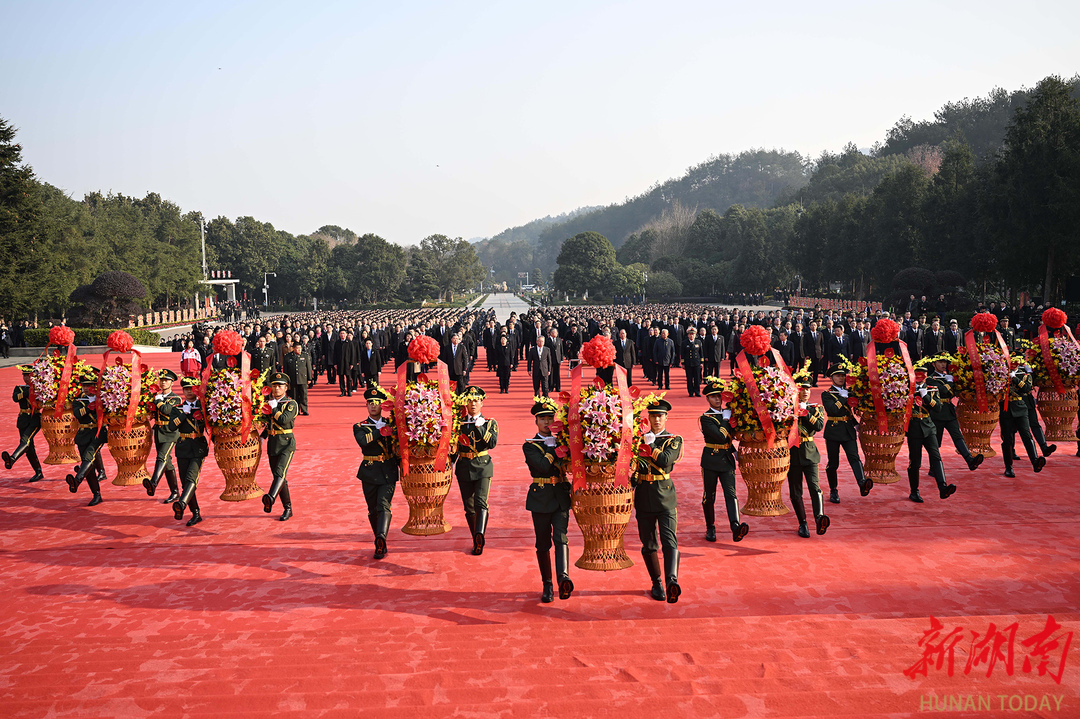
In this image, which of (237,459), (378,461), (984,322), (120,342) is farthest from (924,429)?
(120,342)

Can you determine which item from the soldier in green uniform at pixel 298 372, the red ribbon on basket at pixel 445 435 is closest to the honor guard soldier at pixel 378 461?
the red ribbon on basket at pixel 445 435

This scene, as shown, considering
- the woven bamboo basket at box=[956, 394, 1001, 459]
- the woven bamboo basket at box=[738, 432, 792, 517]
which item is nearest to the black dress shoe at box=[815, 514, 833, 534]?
the woven bamboo basket at box=[738, 432, 792, 517]

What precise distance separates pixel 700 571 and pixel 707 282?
7063 cm

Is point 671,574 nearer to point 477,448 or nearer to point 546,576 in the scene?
point 546,576

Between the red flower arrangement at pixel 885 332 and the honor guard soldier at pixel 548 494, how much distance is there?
431 cm

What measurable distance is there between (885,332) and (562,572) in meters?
4.71

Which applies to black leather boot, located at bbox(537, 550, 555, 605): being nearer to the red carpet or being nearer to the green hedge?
the red carpet

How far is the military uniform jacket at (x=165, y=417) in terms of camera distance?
306 inches

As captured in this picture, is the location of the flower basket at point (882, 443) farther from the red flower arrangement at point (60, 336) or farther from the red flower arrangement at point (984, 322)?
the red flower arrangement at point (60, 336)

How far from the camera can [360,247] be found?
257 feet

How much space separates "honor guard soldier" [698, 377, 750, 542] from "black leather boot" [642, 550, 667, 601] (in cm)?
132

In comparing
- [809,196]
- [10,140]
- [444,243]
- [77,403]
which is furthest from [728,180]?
[77,403]

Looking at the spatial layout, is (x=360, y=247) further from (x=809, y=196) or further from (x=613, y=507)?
(x=613, y=507)

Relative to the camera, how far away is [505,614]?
533 cm
